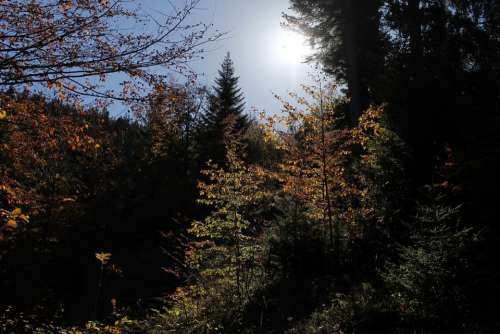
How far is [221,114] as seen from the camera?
93.9 feet

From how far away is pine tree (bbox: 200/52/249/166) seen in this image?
2497 centimetres

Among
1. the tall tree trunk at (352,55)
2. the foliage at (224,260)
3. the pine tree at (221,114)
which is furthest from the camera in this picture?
the pine tree at (221,114)

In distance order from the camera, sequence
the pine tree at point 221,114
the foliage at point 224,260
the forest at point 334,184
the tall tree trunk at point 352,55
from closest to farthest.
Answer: the forest at point 334,184
the foliage at point 224,260
the tall tree trunk at point 352,55
the pine tree at point 221,114

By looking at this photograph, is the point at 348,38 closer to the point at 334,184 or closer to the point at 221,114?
the point at 334,184

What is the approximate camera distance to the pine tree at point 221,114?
81.9 feet

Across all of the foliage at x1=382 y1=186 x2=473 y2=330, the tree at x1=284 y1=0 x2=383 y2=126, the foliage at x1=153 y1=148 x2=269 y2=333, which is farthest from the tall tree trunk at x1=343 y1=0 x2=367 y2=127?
the foliage at x1=382 y1=186 x2=473 y2=330

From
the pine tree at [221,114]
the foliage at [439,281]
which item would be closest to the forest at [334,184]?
the foliage at [439,281]

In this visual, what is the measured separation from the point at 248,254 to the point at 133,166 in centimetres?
1786

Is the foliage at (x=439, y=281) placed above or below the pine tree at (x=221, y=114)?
below

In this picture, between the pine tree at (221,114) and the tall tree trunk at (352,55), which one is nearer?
the tall tree trunk at (352,55)

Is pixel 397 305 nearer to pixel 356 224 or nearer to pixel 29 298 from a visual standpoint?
pixel 356 224

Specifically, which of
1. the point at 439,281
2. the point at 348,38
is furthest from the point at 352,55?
the point at 439,281

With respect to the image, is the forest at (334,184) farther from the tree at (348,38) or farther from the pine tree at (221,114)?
the pine tree at (221,114)

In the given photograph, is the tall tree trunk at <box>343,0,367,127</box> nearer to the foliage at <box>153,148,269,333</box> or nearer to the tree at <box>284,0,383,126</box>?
the tree at <box>284,0,383,126</box>
